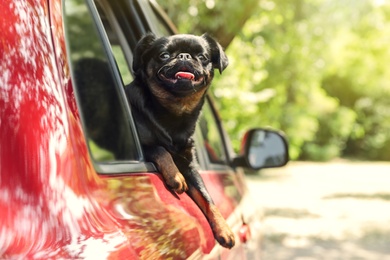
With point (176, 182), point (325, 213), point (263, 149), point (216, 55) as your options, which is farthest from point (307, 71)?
point (176, 182)

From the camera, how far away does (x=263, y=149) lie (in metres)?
4.44

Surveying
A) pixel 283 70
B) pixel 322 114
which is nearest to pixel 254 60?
pixel 283 70

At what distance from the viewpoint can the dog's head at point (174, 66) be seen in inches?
88.4

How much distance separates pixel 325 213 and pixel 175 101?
16.6 metres

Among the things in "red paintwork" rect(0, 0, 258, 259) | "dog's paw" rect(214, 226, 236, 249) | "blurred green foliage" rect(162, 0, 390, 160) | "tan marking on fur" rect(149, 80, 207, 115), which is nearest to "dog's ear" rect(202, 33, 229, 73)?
"tan marking on fur" rect(149, 80, 207, 115)

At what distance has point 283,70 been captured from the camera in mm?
24859

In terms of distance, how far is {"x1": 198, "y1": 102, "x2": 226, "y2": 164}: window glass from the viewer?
3912 mm

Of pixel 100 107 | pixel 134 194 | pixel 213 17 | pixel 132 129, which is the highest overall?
pixel 213 17

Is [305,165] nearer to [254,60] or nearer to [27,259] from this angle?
[254,60]

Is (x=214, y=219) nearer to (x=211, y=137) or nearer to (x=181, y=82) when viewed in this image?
(x=181, y=82)

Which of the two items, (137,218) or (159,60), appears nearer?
(137,218)

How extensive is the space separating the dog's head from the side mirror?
1.97 meters

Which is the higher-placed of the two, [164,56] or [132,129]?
[164,56]

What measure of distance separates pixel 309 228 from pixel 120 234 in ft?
48.0
